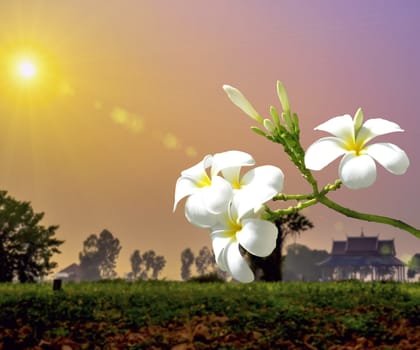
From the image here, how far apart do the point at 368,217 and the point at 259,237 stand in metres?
0.21

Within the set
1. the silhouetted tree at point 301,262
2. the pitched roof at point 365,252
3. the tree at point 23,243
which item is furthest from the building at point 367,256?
the tree at point 23,243

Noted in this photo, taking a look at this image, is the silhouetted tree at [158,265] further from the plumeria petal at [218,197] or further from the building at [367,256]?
the plumeria petal at [218,197]

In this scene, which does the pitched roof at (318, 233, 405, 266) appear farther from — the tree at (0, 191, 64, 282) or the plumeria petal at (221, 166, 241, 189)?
the plumeria petal at (221, 166, 241, 189)

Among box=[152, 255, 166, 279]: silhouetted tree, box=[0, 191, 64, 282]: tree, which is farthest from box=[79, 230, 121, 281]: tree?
box=[0, 191, 64, 282]: tree

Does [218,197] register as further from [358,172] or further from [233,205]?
[358,172]

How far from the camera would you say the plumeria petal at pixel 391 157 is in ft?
3.45

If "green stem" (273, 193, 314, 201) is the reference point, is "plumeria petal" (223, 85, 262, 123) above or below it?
above

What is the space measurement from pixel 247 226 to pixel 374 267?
68915 millimetres

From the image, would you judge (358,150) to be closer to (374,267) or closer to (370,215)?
(370,215)

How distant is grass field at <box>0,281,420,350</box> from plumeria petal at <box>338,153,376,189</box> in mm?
5194

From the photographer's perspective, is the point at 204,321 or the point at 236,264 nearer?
the point at 236,264

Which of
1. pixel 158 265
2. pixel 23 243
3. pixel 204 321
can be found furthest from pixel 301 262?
pixel 204 321

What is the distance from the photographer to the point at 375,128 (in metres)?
1.18

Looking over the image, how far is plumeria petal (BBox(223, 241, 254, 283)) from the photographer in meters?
1.11
